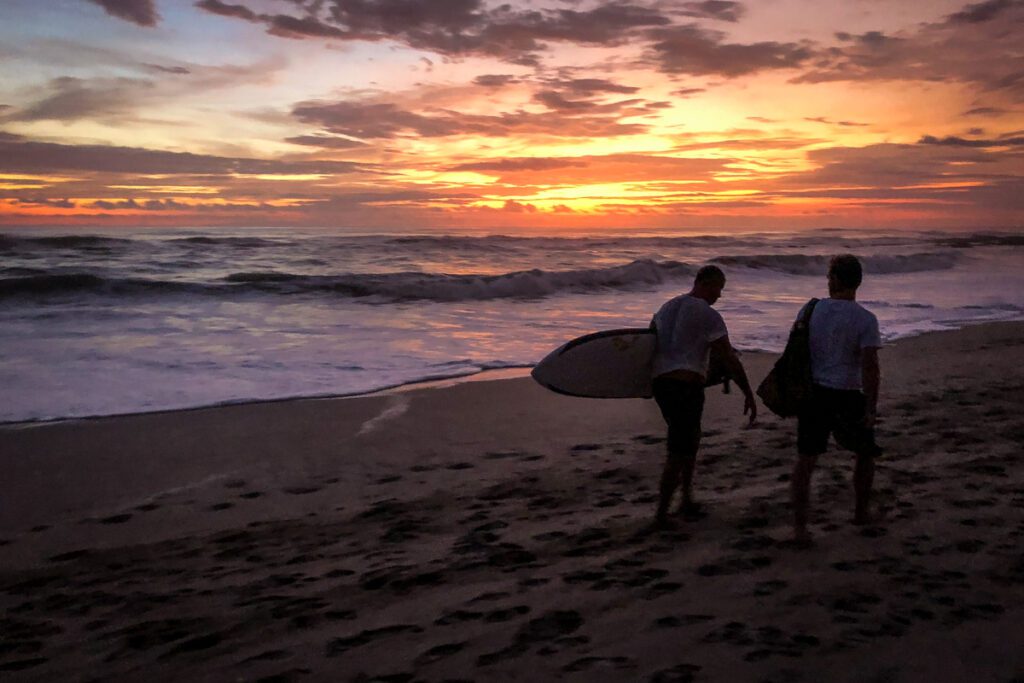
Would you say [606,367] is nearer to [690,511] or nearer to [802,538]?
[690,511]

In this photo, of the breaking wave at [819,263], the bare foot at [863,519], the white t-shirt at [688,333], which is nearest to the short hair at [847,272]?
the white t-shirt at [688,333]

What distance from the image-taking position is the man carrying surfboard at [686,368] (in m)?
4.70

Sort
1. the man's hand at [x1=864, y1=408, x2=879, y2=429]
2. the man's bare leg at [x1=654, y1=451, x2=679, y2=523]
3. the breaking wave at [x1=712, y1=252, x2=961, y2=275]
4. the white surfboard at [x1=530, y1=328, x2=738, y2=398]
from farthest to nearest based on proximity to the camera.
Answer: the breaking wave at [x1=712, y1=252, x2=961, y2=275] → the white surfboard at [x1=530, y1=328, x2=738, y2=398] → the man's bare leg at [x1=654, y1=451, x2=679, y2=523] → the man's hand at [x1=864, y1=408, x2=879, y2=429]

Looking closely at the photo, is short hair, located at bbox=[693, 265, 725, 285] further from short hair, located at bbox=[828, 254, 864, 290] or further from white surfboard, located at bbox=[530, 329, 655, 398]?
white surfboard, located at bbox=[530, 329, 655, 398]

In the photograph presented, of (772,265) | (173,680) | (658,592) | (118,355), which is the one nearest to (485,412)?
(658,592)

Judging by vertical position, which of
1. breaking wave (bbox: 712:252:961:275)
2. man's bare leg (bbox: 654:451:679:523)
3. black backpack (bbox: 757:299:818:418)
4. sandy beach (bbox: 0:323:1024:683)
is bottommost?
sandy beach (bbox: 0:323:1024:683)

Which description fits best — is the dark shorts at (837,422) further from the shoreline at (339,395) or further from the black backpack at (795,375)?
the shoreline at (339,395)

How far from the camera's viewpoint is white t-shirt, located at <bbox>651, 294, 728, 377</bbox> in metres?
4.70

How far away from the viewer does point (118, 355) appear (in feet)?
36.6

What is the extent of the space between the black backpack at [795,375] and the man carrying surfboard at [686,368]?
214 millimetres

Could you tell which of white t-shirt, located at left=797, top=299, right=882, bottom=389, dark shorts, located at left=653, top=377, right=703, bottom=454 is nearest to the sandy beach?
dark shorts, located at left=653, top=377, right=703, bottom=454

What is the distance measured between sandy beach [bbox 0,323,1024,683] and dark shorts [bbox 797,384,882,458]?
1.47 feet

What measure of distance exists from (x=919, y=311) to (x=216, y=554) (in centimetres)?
1646

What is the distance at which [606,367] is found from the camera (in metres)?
5.99
